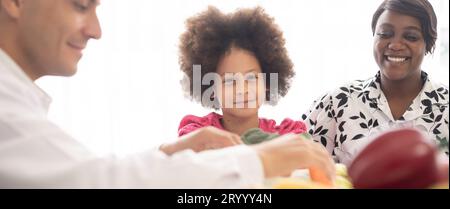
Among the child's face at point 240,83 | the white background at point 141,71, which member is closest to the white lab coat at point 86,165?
the child's face at point 240,83

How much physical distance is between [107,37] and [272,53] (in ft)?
2.57

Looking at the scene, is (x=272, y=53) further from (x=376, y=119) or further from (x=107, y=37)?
(x=107, y=37)

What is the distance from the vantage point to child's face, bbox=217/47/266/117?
0.97 metres

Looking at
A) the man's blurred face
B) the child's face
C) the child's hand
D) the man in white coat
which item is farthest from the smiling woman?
the man's blurred face

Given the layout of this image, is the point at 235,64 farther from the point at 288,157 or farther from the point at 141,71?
the point at 141,71

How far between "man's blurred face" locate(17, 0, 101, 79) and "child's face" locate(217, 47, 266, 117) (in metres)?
0.36

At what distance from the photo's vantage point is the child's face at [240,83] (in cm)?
97

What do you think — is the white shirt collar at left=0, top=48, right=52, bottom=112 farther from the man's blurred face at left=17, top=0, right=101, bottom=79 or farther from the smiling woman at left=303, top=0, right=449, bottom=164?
the smiling woman at left=303, top=0, right=449, bottom=164

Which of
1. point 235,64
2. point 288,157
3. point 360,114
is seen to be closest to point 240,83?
point 235,64

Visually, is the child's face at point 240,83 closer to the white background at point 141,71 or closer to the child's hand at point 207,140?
the child's hand at point 207,140

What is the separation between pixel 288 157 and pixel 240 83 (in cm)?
42

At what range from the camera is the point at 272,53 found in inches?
42.5

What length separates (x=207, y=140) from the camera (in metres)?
0.74
